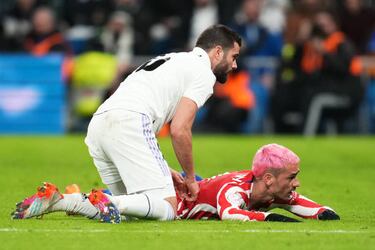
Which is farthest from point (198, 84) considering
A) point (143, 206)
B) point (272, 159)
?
point (143, 206)

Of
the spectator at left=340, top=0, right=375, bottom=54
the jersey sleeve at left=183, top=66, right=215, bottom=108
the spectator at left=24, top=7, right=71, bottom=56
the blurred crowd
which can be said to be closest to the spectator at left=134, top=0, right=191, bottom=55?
the blurred crowd

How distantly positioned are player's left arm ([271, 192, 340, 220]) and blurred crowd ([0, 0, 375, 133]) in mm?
11565

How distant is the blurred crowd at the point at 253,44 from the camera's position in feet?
71.5

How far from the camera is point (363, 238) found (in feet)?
28.3

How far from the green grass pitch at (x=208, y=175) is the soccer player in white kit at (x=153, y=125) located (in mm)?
214

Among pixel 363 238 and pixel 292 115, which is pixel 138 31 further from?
pixel 363 238

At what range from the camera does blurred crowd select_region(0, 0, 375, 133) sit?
21797mm

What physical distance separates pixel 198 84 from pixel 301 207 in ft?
4.65

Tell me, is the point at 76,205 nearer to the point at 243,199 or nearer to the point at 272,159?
the point at 243,199

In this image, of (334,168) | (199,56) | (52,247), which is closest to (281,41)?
(334,168)

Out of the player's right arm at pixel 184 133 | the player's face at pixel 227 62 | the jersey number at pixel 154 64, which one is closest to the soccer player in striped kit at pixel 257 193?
the player's right arm at pixel 184 133

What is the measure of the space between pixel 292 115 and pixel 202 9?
2711mm

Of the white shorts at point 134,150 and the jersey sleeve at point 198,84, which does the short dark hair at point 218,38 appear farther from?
the white shorts at point 134,150

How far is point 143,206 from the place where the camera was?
30.5 feet
